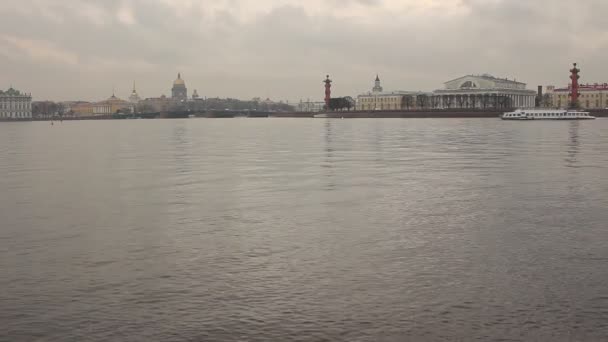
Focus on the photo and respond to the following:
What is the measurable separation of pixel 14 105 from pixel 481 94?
115 m

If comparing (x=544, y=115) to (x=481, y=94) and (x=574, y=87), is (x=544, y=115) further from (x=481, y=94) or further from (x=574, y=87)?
(x=481, y=94)

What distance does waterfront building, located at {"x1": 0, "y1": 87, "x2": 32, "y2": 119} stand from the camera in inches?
6781

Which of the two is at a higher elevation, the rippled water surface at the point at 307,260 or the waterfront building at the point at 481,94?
the waterfront building at the point at 481,94

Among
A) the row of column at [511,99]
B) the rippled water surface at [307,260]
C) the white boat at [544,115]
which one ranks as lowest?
the rippled water surface at [307,260]

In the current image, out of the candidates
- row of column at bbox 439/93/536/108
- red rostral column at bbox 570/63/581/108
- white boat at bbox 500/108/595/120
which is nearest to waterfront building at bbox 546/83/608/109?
row of column at bbox 439/93/536/108

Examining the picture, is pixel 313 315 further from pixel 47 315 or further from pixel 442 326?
pixel 47 315

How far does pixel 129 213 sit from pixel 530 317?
736 cm

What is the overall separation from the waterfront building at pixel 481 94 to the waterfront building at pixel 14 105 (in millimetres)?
104173

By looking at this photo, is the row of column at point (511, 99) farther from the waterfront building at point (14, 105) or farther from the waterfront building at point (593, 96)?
the waterfront building at point (14, 105)

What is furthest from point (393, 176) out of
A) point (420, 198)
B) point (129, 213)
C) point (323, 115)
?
point (323, 115)

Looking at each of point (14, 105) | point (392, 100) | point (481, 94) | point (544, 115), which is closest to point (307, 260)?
point (544, 115)

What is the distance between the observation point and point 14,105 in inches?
6860

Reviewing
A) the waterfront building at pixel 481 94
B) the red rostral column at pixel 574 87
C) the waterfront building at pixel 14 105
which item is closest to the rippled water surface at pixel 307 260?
the red rostral column at pixel 574 87

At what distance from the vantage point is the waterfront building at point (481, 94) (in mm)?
127688
